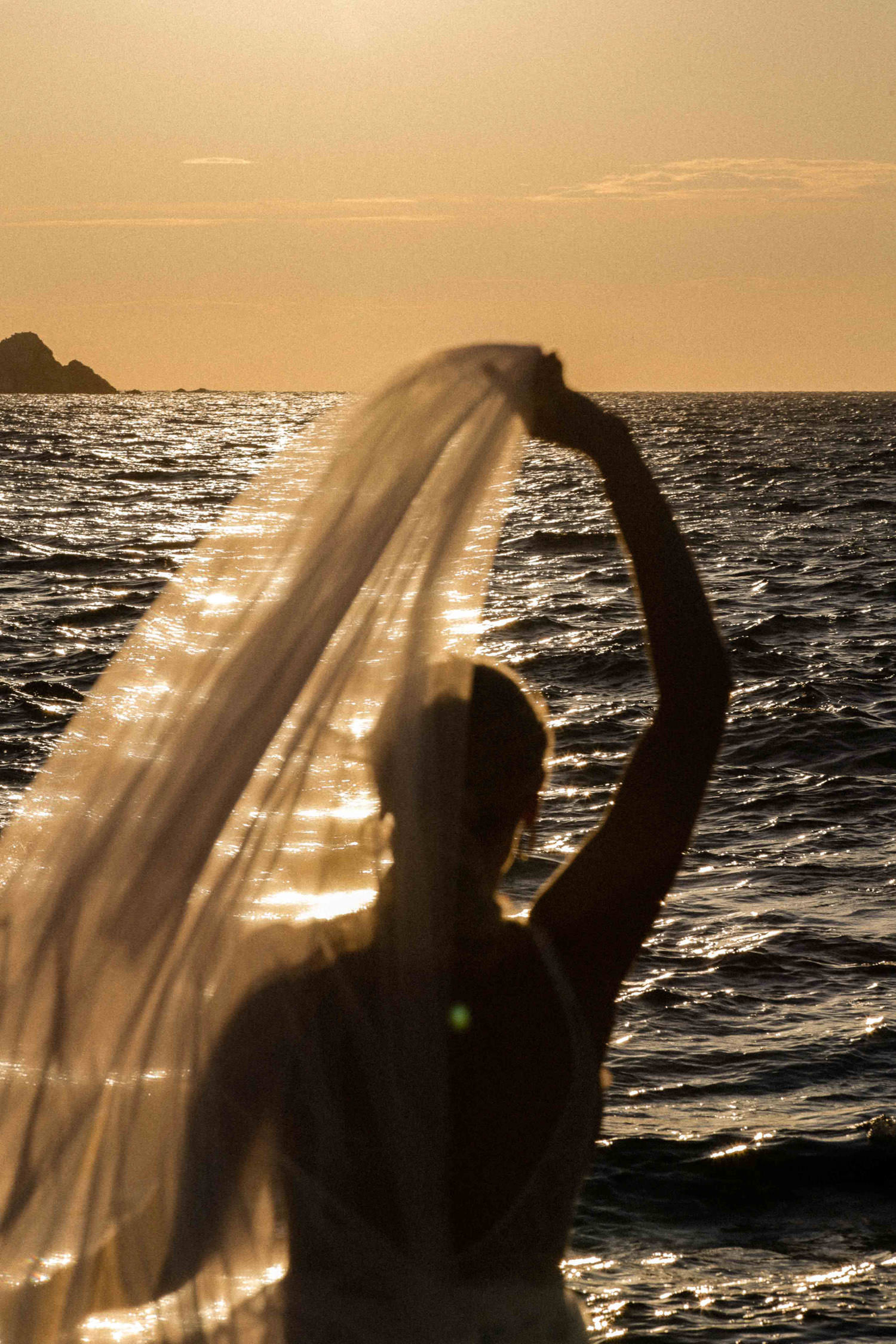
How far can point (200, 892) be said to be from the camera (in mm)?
2061

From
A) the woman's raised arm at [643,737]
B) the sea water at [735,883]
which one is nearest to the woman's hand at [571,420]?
the woman's raised arm at [643,737]

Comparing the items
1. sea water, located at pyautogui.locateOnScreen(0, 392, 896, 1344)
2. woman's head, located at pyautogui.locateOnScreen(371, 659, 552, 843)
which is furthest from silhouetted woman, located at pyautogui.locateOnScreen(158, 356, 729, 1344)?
sea water, located at pyautogui.locateOnScreen(0, 392, 896, 1344)

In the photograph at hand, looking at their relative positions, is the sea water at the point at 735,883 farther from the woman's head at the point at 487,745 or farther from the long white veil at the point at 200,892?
the woman's head at the point at 487,745

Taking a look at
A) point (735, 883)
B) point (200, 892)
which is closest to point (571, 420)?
point (200, 892)

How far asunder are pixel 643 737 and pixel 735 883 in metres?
7.40

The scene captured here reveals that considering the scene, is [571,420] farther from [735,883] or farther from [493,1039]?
[735,883]

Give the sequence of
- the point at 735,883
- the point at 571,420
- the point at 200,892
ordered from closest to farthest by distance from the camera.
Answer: the point at 200,892 < the point at 571,420 < the point at 735,883

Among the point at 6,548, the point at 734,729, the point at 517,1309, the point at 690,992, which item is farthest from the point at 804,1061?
the point at 6,548

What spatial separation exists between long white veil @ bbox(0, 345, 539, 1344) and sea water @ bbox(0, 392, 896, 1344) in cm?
59

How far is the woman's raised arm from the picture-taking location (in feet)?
7.31

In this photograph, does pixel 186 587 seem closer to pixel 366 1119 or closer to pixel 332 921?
pixel 332 921

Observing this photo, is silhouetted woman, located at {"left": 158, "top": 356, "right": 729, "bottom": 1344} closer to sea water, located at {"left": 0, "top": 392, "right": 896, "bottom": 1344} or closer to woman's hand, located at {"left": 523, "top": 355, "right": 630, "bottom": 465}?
woman's hand, located at {"left": 523, "top": 355, "right": 630, "bottom": 465}

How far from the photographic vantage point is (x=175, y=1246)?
6.61 ft

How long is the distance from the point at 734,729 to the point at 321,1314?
11.7 m
